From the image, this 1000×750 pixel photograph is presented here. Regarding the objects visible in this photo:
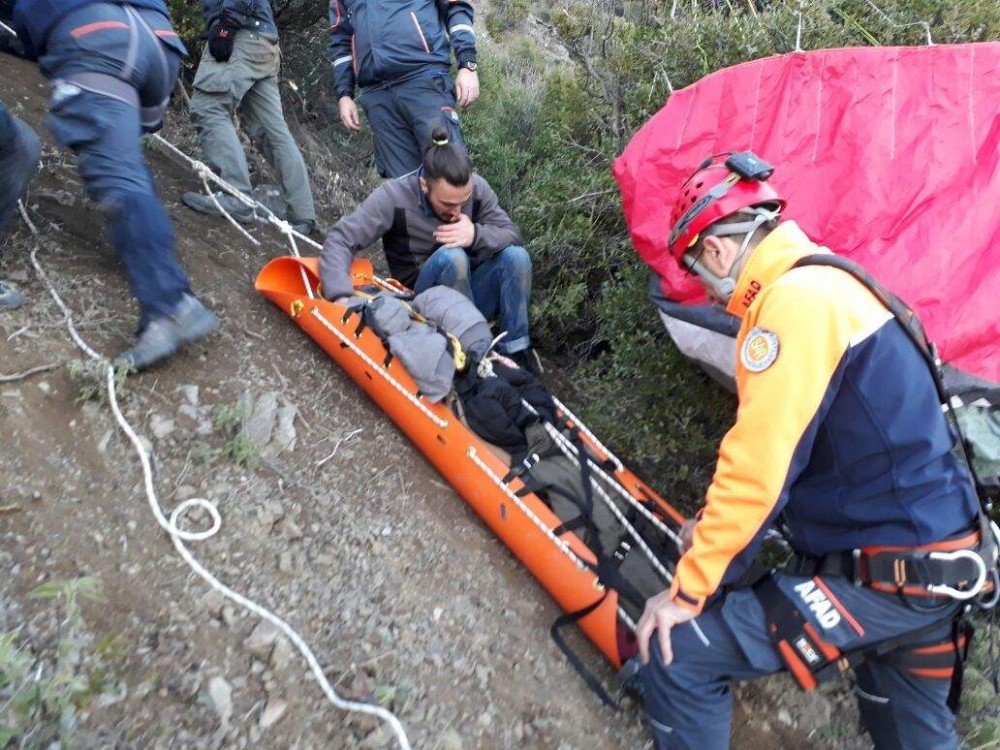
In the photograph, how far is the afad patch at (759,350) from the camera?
180 centimetres

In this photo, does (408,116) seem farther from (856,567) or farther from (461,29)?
(856,567)

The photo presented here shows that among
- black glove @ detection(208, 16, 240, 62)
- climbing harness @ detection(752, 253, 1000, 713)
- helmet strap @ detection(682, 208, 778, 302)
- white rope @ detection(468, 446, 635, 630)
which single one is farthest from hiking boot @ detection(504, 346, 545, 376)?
black glove @ detection(208, 16, 240, 62)

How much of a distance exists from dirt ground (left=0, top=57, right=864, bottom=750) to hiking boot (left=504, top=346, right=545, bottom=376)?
0.85 metres

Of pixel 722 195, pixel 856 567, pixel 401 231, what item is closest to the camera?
pixel 856 567

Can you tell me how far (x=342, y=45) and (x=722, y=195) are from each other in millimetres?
3330

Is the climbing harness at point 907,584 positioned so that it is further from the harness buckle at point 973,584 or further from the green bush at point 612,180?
the green bush at point 612,180

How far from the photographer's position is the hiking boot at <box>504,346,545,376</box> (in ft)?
12.7

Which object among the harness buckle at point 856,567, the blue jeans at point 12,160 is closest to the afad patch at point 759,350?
the harness buckle at point 856,567

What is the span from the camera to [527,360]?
4.11 meters

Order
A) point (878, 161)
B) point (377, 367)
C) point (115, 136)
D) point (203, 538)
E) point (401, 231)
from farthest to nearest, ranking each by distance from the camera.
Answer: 1. point (401, 231)
2. point (377, 367)
3. point (878, 161)
4. point (115, 136)
5. point (203, 538)

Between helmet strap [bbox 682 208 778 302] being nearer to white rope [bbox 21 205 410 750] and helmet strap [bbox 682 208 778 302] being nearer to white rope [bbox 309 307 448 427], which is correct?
white rope [bbox 309 307 448 427]

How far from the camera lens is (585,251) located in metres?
4.60

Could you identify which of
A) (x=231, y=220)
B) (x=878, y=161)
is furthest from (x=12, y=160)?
(x=878, y=161)

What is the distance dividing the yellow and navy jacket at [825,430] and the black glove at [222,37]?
373 cm
